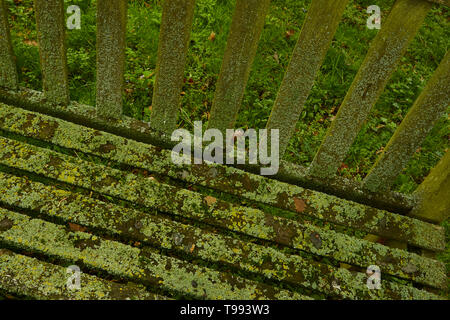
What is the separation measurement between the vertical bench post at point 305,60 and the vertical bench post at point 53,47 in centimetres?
102

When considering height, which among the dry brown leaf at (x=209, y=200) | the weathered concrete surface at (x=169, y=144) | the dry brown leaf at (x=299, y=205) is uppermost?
the weathered concrete surface at (x=169, y=144)

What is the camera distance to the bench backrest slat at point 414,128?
144cm

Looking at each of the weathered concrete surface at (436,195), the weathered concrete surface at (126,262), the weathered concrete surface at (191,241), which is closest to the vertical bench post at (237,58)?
the weathered concrete surface at (191,241)

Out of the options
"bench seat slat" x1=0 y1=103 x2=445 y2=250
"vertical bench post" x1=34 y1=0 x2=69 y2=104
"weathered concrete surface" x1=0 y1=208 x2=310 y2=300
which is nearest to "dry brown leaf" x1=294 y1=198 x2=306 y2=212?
"bench seat slat" x1=0 y1=103 x2=445 y2=250

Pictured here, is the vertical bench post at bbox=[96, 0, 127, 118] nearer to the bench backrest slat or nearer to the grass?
the grass

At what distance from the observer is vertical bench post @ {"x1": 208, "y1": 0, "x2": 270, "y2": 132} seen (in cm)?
135

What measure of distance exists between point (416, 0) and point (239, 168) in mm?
1071

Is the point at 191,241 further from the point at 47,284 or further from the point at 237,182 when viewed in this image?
the point at 47,284

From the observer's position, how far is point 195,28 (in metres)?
3.11

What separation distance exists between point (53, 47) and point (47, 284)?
103cm

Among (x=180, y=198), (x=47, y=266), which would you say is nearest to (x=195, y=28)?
(x=180, y=198)

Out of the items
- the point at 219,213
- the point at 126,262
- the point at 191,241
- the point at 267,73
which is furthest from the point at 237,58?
the point at 267,73

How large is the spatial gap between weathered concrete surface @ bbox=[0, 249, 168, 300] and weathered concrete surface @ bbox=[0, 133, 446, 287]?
14.4 inches

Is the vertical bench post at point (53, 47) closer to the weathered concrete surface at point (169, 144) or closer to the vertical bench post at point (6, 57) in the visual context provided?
the weathered concrete surface at point (169, 144)
